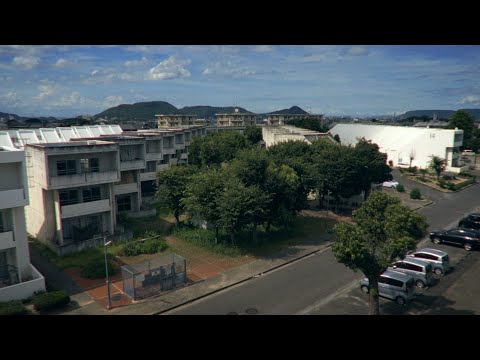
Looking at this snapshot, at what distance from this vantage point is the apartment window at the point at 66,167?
27.9 metres

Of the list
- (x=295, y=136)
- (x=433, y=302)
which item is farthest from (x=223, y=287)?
(x=295, y=136)

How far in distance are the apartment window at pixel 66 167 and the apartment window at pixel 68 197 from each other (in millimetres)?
1419

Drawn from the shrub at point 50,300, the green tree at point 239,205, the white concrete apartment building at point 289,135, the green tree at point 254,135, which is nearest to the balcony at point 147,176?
the white concrete apartment building at point 289,135

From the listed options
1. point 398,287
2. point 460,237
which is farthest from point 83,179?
point 460,237

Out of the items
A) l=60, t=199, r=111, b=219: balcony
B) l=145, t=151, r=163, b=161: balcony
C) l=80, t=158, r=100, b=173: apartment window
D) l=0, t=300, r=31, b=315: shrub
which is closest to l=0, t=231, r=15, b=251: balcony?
l=0, t=300, r=31, b=315: shrub

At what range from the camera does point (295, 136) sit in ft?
194

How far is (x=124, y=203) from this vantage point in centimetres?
3659

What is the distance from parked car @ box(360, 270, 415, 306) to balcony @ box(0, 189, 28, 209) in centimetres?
2017

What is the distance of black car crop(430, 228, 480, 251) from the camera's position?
2781 cm

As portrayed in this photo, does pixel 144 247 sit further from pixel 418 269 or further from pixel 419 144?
pixel 419 144

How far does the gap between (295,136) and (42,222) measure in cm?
4025

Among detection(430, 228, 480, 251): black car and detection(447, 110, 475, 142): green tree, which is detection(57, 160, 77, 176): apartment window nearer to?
detection(430, 228, 480, 251): black car
